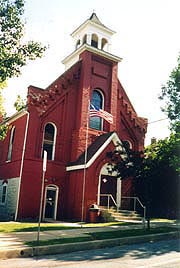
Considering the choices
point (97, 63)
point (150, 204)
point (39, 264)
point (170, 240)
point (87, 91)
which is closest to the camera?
point (39, 264)

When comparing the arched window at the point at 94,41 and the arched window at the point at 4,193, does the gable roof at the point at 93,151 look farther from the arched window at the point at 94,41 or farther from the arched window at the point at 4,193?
the arched window at the point at 94,41

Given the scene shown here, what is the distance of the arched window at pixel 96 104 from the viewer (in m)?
→ 25.7

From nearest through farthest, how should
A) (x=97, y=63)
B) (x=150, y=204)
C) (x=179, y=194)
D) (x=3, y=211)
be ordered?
(x=150, y=204) → (x=179, y=194) → (x=3, y=211) → (x=97, y=63)

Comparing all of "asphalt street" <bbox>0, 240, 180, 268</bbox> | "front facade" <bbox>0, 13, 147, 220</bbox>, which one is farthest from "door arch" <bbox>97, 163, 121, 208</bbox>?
"asphalt street" <bbox>0, 240, 180, 268</bbox>

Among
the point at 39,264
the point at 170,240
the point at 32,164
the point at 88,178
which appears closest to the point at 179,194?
the point at 88,178

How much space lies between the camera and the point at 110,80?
90.5ft

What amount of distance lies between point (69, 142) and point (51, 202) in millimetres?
4965

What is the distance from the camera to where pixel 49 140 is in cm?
Answer: 2373

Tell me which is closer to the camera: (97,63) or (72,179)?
(72,179)

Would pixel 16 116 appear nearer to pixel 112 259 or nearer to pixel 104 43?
pixel 104 43

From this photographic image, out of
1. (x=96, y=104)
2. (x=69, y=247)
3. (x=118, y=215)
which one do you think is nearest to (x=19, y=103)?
(x=96, y=104)

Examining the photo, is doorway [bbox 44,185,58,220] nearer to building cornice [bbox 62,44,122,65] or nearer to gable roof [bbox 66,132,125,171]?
gable roof [bbox 66,132,125,171]

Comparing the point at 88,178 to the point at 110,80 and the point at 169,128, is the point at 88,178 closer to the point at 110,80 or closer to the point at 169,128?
the point at 169,128

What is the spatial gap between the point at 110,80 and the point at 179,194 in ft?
39.5
